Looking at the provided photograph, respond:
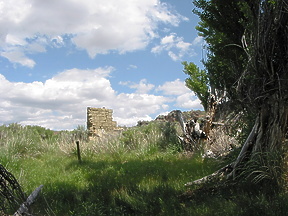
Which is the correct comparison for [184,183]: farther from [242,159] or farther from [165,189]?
[242,159]

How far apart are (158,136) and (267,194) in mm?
8227

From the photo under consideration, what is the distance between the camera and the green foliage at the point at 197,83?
13.3m

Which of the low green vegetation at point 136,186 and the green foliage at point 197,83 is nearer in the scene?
the low green vegetation at point 136,186

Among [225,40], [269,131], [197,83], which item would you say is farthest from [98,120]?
[269,131]

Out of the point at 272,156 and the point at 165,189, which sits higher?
the point at 272,156

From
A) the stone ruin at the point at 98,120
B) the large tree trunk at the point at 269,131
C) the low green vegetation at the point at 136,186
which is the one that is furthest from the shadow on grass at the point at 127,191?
the stone ruin at the point at 98,120

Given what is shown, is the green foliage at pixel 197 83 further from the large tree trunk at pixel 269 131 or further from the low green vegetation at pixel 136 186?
the large tree trunk at pixel 269 131

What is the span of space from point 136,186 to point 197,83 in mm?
8364

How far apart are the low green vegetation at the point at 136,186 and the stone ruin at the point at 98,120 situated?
8.76 metres

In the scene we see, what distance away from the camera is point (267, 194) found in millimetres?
4867

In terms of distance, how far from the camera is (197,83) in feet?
44.9

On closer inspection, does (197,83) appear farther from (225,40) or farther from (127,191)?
(127,191)

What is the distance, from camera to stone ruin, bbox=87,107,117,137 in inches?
872

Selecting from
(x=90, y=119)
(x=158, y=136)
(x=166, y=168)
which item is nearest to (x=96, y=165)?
(x=166, y=168)
